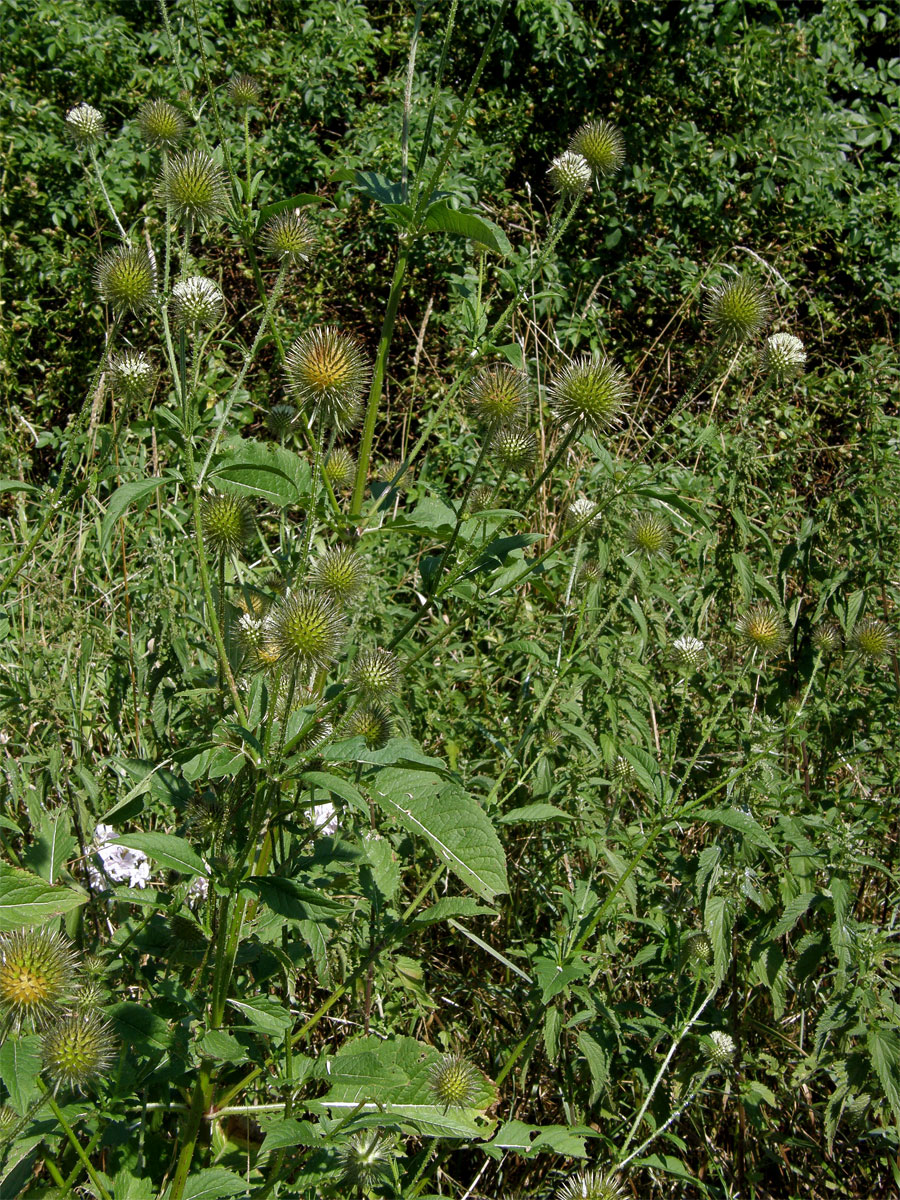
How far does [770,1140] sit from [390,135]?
16.2ft

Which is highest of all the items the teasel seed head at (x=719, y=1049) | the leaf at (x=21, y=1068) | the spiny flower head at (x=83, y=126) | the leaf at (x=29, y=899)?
the spiny flower head at (x=83, y=126)

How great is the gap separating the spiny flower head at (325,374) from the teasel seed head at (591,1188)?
5.36 feet

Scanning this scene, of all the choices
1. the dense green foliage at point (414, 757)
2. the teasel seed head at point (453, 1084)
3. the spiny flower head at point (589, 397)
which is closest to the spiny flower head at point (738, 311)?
the dense green foliage at point (414, 757)

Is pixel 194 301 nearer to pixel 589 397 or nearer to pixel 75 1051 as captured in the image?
pixel 589 397

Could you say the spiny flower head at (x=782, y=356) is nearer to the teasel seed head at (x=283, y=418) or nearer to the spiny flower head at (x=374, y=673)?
the teasel seed head at (x=283, y=418)

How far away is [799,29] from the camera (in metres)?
6.11

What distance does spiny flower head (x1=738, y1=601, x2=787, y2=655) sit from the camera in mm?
2840

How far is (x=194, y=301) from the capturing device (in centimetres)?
195

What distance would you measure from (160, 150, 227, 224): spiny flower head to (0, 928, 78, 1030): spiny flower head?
1366 mm

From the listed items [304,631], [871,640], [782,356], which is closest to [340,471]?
[304,631]

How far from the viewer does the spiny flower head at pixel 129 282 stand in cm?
202

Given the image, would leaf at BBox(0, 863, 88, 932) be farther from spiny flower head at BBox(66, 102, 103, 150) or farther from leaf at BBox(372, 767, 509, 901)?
spiny flower head at BBox(66, 102, 103, 150)

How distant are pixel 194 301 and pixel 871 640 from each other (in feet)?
6.76

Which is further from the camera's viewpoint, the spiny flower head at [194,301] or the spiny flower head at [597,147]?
the spiny flower head at [597,147]
